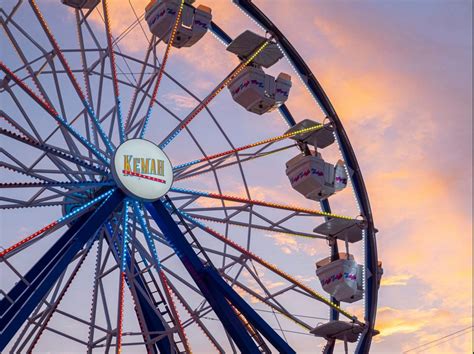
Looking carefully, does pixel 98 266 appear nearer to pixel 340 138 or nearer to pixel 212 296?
pixel 212 296

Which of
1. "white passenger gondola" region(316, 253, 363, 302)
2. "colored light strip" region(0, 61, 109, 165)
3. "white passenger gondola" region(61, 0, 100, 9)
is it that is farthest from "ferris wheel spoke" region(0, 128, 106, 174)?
"white passenger gondola" region(316, 253, 363, 302)

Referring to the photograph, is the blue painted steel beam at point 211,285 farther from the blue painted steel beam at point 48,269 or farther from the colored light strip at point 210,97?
the colored light strip at point 210,97

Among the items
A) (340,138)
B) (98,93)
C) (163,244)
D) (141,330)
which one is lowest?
(141,330)

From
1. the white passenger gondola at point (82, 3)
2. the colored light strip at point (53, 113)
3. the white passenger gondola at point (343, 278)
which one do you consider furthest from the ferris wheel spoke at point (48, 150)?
the white passenger gondola at point (343, 278)

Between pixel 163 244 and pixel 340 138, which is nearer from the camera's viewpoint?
pixel 163 244

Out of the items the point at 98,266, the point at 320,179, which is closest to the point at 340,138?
the point at 320,179

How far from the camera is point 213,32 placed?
1820cm

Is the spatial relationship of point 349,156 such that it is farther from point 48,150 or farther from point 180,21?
point 48,150

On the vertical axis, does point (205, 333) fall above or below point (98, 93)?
below

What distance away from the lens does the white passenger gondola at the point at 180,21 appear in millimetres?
16859

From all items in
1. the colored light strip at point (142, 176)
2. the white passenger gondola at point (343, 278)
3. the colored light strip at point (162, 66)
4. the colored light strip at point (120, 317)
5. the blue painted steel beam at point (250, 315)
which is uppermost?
the colored light strip at point (162, 66)

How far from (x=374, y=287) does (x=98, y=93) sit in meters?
7.22

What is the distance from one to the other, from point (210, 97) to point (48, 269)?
511 centimetres

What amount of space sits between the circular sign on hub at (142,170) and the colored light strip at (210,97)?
1.55ft
